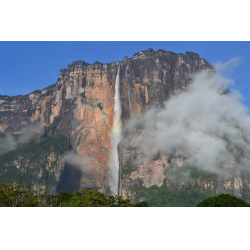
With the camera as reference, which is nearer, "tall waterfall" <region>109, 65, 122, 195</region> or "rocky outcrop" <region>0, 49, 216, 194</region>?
"tall waterfall" <region>109, 65, 122, 195</region>

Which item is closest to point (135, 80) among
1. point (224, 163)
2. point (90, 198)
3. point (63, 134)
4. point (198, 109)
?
point (198, 109)

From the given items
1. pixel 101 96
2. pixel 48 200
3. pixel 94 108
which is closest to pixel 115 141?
pixel 94 108

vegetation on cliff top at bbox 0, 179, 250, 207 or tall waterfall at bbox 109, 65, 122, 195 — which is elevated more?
tall waterfall at bbox 109, 65, 122, 195

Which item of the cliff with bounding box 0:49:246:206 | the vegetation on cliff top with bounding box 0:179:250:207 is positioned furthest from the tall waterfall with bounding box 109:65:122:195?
the vegetation on cliff top with bounding box 0:179:250:207

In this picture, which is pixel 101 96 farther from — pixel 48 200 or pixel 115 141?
pixel 48 200

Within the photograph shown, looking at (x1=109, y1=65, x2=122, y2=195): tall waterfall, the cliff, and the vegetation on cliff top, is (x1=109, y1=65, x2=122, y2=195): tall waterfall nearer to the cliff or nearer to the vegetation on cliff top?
the cliff

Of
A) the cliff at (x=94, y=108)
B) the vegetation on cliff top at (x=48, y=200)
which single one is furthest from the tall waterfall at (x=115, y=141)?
the vegetation on cliff top at (x=48, y=200)

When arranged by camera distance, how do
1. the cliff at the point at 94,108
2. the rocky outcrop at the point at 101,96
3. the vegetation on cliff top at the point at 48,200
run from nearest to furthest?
the vegetation on cliff top at the point at 48,200
the cliff at the point at 94,108
the rocky outcrop at the point at 101,96

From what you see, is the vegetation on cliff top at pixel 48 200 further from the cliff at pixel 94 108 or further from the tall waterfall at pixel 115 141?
the tall waterfall at pixel 115 141
